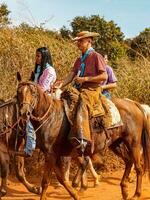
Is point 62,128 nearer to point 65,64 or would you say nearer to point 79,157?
point 79,157

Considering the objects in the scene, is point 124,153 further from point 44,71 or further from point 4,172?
point 4,172

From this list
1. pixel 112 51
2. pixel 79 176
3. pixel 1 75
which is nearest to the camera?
pixel 79 176

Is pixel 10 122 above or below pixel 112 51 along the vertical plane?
below

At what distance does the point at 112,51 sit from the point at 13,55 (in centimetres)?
1385

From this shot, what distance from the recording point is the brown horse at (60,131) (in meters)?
6.75

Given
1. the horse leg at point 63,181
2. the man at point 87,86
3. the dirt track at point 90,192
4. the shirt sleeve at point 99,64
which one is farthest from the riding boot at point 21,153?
the shirt sleeve at point 99,64

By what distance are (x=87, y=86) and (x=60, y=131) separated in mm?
909

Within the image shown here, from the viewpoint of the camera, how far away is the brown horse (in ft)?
22.1

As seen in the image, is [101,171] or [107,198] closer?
[107,198]

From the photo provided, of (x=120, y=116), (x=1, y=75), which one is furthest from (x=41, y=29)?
(x=120, y=116)

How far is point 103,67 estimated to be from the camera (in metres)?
7.28

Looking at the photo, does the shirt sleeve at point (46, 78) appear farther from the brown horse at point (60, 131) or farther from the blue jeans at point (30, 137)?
the blue jeans at point (30, 137)

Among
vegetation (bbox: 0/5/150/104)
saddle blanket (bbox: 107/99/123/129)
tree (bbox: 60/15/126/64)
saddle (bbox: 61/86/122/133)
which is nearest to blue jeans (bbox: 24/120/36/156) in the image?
saddle (bbox: 61/86/122/133)

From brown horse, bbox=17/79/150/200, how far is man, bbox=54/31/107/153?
0.85 feet
